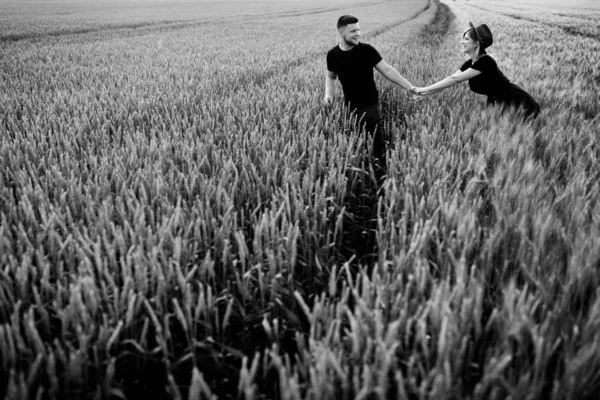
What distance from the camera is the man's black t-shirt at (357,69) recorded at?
9.98 feet

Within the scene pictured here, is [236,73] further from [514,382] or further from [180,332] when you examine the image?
[514,382]

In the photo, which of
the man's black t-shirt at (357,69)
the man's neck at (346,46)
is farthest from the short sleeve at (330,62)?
the man's neck at (346,46)

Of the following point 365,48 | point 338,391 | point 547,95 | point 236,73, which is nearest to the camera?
point 338,391

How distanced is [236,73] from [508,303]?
5596 millimetres

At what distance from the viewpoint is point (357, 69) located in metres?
3.09

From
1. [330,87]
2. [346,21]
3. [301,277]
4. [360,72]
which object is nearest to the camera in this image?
[301,277]

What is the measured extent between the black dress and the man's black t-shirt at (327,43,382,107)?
0.80 m

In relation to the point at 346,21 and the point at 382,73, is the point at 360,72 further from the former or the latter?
the point at 346,21

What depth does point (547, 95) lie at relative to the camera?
3.76m

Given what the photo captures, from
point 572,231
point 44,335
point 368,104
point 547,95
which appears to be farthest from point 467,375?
point 547,95

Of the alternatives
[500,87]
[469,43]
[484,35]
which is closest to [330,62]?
[469,43]

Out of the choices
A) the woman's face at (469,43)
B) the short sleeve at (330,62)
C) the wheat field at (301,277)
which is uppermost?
the woman's face at (469,43)

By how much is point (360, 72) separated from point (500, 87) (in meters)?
1.13

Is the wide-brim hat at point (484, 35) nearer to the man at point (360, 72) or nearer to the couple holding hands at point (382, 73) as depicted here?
the couple holding hands at point (382, 73)
